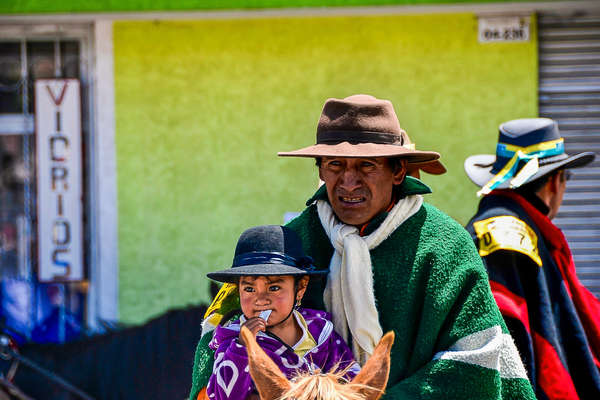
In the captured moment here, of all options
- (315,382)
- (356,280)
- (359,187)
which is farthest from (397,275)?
(315,382)

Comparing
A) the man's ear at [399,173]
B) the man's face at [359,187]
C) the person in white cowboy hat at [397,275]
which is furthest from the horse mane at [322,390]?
the man's ear at [399,173]

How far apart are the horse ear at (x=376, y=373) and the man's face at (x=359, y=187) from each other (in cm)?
54

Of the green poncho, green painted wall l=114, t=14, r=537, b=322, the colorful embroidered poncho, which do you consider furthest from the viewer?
green painted wall l=114, t=14, r=537, b=322

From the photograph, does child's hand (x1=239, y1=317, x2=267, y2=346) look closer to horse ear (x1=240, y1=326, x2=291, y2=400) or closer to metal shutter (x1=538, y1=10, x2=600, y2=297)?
horse ear (x1=240, y1=326, x2=291, y2=400)

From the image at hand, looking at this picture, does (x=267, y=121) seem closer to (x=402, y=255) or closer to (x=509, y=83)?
(x=509, y=83)

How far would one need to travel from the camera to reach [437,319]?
90.0 inches

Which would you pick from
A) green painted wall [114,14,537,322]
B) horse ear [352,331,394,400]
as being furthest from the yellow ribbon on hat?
green painted wall [114,14,537,322]

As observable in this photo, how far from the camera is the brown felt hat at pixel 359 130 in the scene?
242 centimetres

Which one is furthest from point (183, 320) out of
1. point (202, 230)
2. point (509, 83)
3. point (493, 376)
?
point (509, 83)

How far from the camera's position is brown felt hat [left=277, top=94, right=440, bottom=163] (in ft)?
7.93

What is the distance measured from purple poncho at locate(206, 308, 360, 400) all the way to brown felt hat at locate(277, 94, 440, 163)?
1.65 ft

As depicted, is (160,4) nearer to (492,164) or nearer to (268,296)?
(492,164)

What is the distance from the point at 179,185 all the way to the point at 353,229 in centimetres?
396

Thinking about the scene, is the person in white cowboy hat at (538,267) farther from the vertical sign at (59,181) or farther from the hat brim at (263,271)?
the vertical sign at (59,181)
